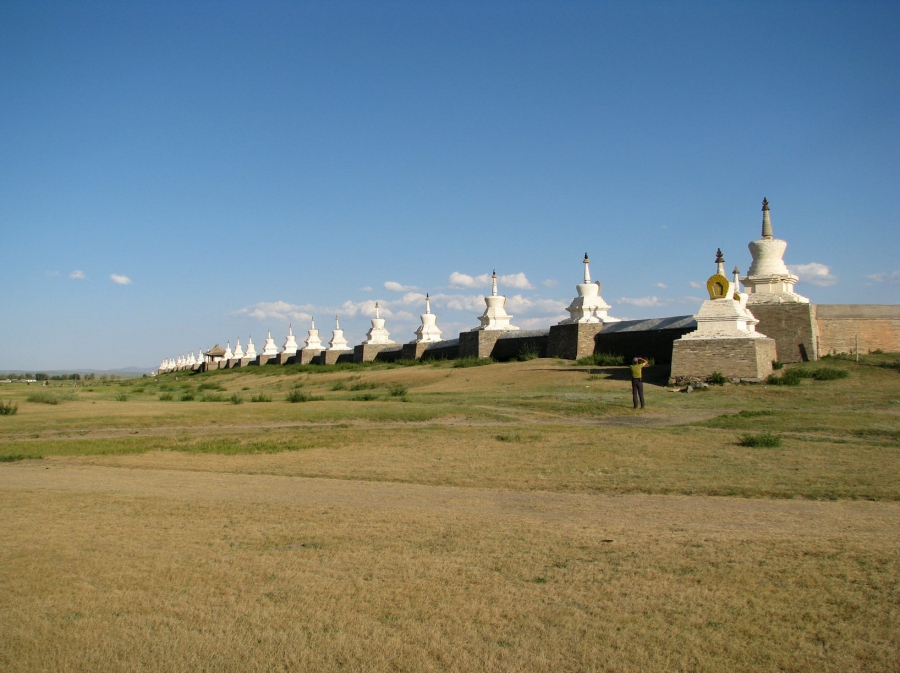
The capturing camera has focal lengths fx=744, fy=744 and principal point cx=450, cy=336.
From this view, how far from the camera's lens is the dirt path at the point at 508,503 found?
6.90m

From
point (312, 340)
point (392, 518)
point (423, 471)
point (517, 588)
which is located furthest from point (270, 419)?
point (312, 340)

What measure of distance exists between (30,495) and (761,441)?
10.2 metres

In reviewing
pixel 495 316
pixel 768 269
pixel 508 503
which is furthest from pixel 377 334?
pixel 508 503

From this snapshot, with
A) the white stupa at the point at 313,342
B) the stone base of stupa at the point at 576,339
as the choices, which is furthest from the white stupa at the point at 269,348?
the stone base of stupa at the point at 576,339

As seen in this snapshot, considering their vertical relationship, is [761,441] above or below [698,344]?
below

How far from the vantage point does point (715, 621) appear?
4.46 meters

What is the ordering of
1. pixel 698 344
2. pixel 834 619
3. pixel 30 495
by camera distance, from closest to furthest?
pixel 834 619, pixel 30 495, pixel 698 344

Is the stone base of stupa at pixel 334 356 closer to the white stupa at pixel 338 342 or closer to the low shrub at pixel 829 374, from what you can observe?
the white stupa at pixel 338 342

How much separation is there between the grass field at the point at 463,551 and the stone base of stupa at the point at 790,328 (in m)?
10.3

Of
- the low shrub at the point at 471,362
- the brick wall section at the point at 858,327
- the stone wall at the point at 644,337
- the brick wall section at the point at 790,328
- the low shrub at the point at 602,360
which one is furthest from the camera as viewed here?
the low shrub at the point at 471,362

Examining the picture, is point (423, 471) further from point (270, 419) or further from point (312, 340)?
point (312, 340)

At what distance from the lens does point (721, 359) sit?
816 inches

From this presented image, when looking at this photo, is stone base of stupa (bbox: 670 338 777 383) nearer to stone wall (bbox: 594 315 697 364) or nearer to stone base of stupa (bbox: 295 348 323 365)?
stone wall (bbox: 594 315 697 364)

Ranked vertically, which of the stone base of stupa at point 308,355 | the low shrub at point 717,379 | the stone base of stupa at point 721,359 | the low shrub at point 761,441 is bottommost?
the low shrub at point 761,441
